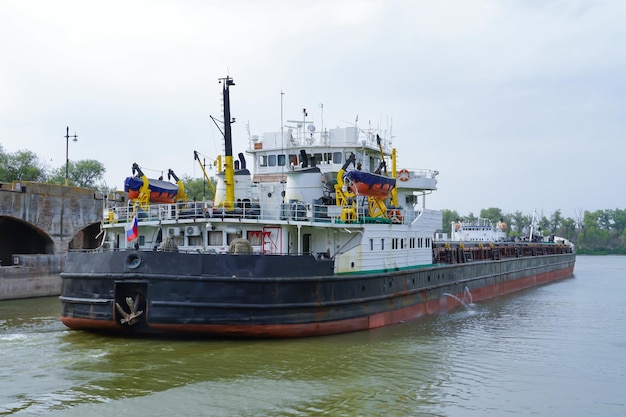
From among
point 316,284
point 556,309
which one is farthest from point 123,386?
point 556,309

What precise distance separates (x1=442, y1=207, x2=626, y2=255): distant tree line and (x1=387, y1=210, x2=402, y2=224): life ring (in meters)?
91.9

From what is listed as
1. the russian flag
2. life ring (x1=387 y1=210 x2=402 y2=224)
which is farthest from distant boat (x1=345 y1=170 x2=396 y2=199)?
the russian flag

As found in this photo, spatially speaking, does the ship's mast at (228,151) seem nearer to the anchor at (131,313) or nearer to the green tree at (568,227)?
the anchor at (131,313)

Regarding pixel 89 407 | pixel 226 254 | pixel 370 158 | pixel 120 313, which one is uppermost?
pixel 370 158

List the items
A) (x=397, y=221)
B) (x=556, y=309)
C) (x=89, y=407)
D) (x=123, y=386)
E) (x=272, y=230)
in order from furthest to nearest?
1. (x=556, y=309)
2. (x=397, y=221)
3. (x=272, y=230)
4. (x=123, y=386)
5. (x=89, y=407)

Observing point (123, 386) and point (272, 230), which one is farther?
point (272, 230)

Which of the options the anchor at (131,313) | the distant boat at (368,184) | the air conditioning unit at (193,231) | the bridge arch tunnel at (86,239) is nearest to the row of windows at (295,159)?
the distant boat at (368,184)

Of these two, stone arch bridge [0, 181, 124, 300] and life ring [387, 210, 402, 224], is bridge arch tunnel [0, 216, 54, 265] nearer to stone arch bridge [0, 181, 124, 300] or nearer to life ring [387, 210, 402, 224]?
stone arch bridge [0, 181, 124, 300]

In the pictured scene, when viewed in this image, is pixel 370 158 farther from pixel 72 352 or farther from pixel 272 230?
pixel 72 352

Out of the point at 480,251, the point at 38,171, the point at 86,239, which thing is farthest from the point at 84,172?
the point at 480,251

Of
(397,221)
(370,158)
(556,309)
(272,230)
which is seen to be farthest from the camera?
(556,309)

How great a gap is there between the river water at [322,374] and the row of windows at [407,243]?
271 cm

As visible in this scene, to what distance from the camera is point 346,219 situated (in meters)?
17.6

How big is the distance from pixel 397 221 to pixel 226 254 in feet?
24.3
